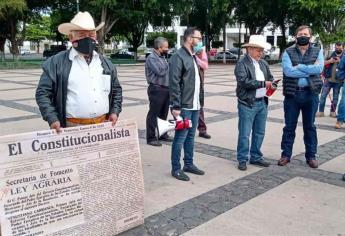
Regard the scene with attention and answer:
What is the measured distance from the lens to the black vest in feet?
17.6

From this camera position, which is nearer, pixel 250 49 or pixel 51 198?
pixel 51 198

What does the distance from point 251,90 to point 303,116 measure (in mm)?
868

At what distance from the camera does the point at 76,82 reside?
3641 mm

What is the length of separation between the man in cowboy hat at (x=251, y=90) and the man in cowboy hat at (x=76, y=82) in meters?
2.14

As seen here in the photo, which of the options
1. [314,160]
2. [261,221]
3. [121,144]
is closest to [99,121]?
[121,144]

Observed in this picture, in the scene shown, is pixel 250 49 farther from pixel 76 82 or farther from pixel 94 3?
pixel 94 3

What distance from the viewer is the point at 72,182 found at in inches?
129

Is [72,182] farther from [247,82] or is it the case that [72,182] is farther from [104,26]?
[104,26]

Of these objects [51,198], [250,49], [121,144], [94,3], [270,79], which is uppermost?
[94,3]

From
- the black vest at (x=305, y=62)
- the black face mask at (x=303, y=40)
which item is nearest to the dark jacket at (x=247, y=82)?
the black vest at (x=305, y=62)

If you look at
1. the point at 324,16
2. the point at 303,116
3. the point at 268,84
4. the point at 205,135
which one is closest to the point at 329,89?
the point at 205,135

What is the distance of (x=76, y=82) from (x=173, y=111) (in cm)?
153

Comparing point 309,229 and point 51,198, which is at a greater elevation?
point 51,198

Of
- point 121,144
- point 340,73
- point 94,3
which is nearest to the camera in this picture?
point 121,144
